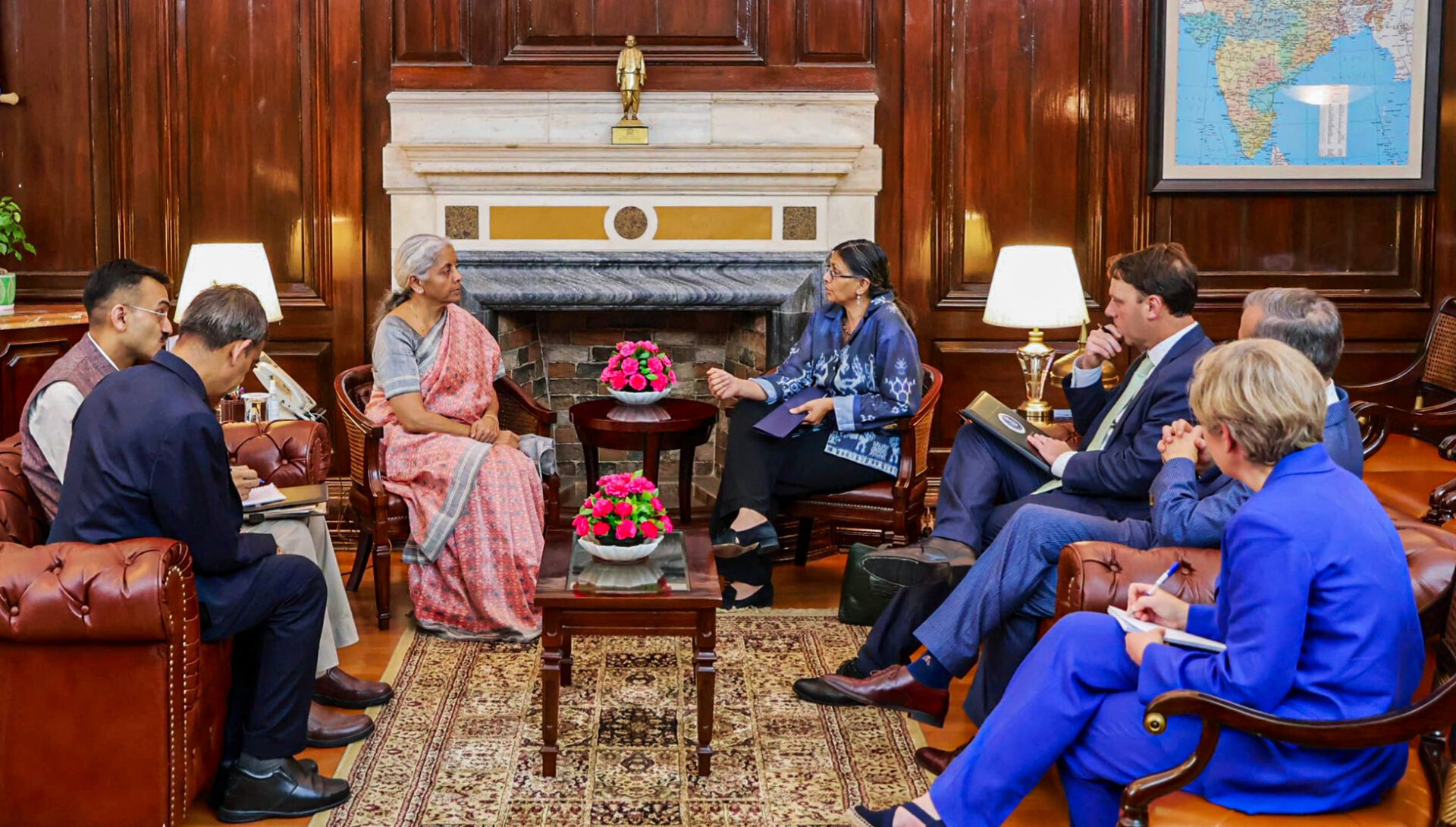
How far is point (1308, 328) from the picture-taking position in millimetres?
2996

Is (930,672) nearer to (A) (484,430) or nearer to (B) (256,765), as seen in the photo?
(B) (256,765)

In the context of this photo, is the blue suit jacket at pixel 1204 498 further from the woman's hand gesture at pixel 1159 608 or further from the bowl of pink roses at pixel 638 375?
the bowl of pink roses at pixel 638 375

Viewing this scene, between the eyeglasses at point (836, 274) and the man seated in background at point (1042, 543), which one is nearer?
the man seated in background at point (1042, 543)

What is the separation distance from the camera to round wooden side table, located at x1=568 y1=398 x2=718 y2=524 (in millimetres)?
5051

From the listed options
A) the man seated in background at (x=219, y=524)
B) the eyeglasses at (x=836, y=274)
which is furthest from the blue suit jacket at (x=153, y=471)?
the eyeglasses at (x=836, y=274)

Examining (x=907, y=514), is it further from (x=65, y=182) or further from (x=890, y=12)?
(x=65, y=182)

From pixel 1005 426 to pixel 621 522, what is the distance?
1.23m

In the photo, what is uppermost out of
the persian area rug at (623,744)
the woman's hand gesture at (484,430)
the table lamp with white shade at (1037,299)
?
the table lamp with white shade at (1037,299)

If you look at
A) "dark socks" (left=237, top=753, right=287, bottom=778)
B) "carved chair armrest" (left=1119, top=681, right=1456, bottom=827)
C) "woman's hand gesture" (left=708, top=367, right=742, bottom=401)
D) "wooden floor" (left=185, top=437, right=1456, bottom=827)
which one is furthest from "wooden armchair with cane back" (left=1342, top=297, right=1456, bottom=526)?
"dark socks" (left=237, top=753, right=287, bottom=778)

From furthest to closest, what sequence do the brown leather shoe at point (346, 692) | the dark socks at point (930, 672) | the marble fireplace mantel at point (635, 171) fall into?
the marble fireplace mantel at point (635, 171)
the brown leather shoe at point (346, 692)
the dark socks at point (930, 672)

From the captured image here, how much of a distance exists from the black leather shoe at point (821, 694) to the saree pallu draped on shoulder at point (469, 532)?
984 mm

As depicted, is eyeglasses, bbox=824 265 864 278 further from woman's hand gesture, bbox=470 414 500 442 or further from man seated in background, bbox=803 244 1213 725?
woman's hand gesture, bbox=470 414 500 442

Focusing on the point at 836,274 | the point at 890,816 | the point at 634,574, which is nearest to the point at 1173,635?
the point at 890,816

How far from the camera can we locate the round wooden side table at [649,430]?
16.6 feet
